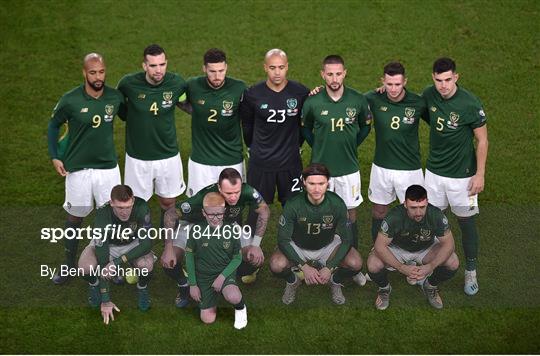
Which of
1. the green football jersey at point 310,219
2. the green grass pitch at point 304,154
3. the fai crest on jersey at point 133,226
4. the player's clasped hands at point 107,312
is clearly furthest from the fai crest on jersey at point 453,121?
the player's clasped hands at point 107,312

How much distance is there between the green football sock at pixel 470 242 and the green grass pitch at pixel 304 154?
0.30 metres

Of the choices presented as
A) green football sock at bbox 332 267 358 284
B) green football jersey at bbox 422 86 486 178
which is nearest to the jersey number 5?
green football sock at bbox 332 267 358 284

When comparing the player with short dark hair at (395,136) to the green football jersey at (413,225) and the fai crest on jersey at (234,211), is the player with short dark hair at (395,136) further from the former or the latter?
the fai crest on jersey at (234,211)

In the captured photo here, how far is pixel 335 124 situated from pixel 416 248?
5.12ft

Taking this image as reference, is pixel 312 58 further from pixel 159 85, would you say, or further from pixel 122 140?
pixel 159 85

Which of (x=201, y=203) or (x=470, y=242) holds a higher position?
(x=201, y=203)

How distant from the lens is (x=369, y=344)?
11.6m

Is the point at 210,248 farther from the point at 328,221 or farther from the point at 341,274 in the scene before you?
the point at 341,274

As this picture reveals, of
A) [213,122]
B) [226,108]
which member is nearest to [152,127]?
[213,122]

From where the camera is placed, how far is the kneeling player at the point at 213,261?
11.9m

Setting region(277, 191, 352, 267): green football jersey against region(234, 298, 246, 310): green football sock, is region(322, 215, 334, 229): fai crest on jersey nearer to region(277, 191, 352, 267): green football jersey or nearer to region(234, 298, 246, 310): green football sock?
region(277, 191, 352, 267): green football jersey

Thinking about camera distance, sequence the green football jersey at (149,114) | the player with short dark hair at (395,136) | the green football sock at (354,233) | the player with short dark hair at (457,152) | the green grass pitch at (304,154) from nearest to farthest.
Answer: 1. the green grass pitch at (304,154)
2. the player with short dark hair at (457,152)
3. the player with short dark hair at (395,136)
4. the green football jersey at (149,114)
5. the green football sock at (354,233)

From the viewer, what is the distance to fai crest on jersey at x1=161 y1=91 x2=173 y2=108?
12567 mm

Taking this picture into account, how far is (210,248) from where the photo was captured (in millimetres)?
11930
